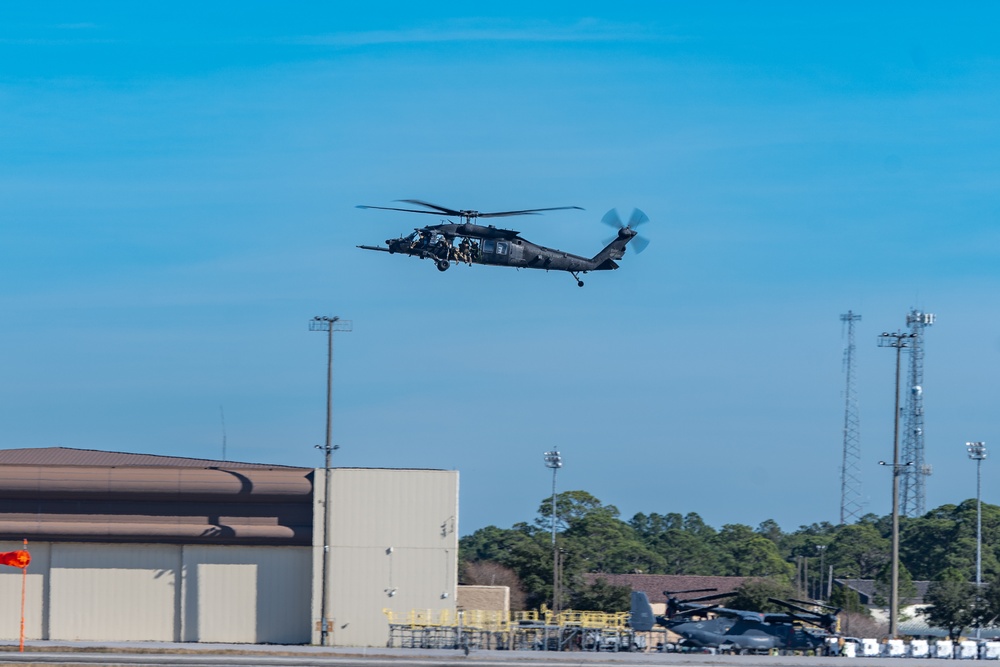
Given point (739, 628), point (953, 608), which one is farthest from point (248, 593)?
point (953, 608)

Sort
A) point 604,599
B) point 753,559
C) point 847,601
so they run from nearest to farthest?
point 604,599, point 847,601, point 753,559

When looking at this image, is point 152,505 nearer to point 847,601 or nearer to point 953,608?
point 953,608

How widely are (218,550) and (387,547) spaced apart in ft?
25.6

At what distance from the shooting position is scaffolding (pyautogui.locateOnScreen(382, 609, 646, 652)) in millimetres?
54594

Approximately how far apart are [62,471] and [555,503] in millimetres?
63258

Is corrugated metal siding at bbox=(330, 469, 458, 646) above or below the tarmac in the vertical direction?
above

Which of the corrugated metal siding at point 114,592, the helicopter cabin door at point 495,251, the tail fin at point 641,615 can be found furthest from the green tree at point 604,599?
the helicopter cabin door at point 495,251

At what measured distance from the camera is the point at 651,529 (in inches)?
6476

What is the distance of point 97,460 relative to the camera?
6375 cm

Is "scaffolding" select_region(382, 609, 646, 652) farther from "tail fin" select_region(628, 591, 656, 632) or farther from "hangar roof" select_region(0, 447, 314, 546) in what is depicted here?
"hangar roof" select_region(0, 447, 314, 546)

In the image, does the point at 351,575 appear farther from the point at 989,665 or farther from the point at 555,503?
the point at 555,503

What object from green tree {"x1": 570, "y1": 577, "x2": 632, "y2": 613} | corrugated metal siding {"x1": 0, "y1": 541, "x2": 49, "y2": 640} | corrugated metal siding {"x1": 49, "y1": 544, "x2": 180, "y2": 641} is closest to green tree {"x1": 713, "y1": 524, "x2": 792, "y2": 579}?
green tree {"x1": 570, "y1": 577, "x2": 632, "y2": 613}

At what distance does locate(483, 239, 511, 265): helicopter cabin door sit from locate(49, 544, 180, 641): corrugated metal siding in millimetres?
21812

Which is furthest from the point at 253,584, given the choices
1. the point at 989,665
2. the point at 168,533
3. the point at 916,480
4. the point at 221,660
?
the point at 916,480
